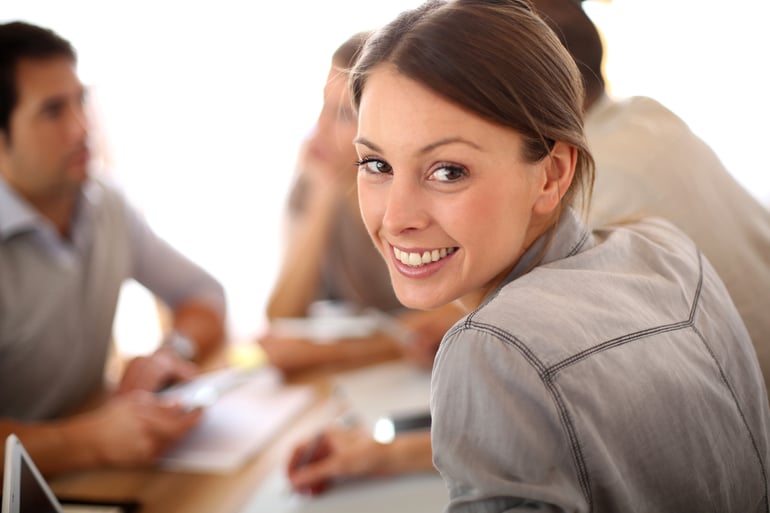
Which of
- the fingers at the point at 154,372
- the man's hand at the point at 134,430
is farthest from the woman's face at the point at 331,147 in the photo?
the man's hand at the point at 134,430

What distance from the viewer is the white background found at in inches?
97.3

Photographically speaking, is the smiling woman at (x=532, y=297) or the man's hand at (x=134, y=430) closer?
the smiling woman at (x=532, y=297)

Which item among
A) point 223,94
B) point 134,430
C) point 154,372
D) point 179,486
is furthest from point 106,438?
point 223,94

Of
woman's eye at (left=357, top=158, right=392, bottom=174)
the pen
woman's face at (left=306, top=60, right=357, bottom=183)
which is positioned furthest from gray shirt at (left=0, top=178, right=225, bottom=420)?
woman's eye at (left=357, top=158, right=392, bottom=174)

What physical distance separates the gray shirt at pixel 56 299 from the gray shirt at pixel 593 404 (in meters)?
1.20

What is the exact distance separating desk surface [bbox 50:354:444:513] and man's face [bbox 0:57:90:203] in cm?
76

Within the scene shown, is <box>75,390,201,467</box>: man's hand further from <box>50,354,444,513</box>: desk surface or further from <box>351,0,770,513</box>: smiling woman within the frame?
<box>351,0,770,513</box>: smiling woman

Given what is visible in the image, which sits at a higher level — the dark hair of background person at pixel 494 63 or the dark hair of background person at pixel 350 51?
the dark hair of background person at pixel 350 51

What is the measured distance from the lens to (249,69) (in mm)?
3256

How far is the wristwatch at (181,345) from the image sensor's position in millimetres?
1629

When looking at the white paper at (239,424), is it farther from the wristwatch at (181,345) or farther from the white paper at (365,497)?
the wristwatch at (181,345)

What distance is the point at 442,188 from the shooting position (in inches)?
25.1

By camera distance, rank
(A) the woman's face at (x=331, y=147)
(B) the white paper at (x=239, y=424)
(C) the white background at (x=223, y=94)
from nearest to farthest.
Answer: (B) the white paper at (x=239, y=424) < (A) the woman's face at (x=331, y=147) < (C) the white background at (x=223, y=94)

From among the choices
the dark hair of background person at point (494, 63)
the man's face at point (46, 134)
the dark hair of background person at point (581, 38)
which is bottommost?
the dark hair of background person at point (494, 63)
